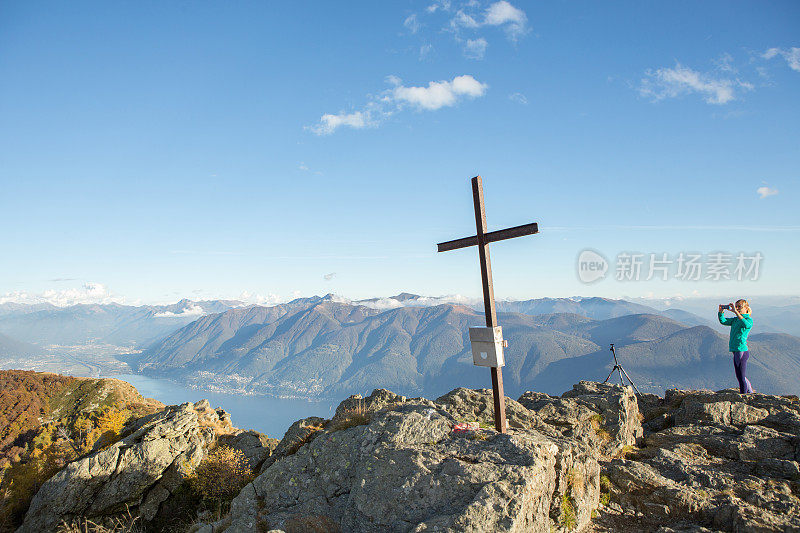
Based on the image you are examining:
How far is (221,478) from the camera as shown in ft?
48.6

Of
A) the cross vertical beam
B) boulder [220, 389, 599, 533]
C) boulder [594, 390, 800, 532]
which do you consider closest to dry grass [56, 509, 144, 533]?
boulder [220, 389, 599, 533]

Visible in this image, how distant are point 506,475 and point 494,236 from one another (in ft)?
19.9

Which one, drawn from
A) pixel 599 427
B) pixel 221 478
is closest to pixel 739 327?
pixel 599 427

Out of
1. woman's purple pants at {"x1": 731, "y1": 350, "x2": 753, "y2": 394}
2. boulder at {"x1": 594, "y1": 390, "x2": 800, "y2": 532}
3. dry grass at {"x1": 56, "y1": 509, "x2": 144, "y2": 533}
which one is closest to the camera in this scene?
boulder at {"x1": 594, "y1": 390, "x2": 800, "y2": 532}

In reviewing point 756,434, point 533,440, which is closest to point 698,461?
point 756,434

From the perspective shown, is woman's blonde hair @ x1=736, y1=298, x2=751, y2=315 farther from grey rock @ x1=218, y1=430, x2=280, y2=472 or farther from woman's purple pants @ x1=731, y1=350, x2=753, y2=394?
grey rock @ x1=218, y1=430, x2=280, y2=472

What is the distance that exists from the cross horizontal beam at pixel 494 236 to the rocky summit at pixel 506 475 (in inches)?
201

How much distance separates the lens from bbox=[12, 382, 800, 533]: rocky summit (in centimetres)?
801

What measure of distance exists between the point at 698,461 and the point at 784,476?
1.81 metres

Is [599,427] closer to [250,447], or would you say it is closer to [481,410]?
[481,410]

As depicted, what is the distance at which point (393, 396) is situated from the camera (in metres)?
16.8

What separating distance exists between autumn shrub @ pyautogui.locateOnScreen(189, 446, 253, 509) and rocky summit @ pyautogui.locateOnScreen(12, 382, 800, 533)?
1150mm

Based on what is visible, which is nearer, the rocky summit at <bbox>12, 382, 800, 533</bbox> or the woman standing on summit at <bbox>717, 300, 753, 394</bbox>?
the rocky summit at <bbox>12, 382, 800, 533</bbox>

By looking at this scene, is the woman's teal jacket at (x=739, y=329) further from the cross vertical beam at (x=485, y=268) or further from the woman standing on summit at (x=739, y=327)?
the cross vertical beam at (x=485, y=268)
